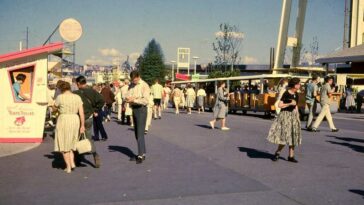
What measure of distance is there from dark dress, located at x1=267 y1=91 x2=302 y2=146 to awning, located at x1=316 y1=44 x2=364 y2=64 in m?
22.6

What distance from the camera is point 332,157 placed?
31.7 feet

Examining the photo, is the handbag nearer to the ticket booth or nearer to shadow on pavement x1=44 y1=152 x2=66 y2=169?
shadow on pavement x1=44 y1=152 x2=66 y2=169

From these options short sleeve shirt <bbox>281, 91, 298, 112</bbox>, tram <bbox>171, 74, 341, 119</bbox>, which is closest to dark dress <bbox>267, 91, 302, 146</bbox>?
short sleeve shirt <bbox>281, 91, 298, 112</bbox>

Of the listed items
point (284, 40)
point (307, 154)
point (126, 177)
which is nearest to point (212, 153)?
point (307, 154)

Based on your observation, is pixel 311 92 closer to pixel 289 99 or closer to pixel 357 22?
pixel 289 99

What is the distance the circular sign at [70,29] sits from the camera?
13.6 m

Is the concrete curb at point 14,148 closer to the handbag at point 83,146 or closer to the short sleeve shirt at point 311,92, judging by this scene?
the handbag at point 83,146

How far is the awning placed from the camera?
3003 cm

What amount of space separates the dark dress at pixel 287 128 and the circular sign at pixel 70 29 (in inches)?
274

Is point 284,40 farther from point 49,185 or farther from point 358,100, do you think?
point 49,185

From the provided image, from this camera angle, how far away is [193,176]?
24.6 feet

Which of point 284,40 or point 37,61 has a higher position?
point 284,40

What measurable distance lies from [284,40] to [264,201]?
48084 millimetres

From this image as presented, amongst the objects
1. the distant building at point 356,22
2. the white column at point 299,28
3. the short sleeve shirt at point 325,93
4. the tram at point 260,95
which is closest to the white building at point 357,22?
the distant building at point 356,22
